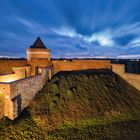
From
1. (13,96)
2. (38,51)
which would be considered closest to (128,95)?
(13,96)

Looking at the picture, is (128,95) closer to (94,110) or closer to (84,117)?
(94,110)

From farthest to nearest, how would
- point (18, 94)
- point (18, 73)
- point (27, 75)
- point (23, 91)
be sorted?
point (27, 75) → point (18, 73) → point (23, 91) → point (18, 94)

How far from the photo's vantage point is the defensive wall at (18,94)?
8.94 metres

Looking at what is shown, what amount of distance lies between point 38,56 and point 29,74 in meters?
3.94

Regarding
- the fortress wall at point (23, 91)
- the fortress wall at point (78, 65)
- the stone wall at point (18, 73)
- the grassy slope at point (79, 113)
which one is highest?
the fortress wall at point (78, 65)

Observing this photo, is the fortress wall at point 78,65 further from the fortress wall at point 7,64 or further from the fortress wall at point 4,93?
the fortress wall at point 4,93

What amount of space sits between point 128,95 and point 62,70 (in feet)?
28.7

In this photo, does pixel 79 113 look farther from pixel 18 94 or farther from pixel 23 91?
pixel 18 94

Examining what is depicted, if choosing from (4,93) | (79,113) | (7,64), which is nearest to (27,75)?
(7,64)

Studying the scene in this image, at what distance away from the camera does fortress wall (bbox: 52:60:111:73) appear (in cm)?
1931

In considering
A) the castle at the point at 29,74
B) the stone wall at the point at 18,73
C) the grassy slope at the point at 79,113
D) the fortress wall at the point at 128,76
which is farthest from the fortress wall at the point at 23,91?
the fortress wall at the point at 128,76

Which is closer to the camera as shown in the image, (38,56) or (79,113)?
(79,113)

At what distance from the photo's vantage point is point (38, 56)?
19.5 meters

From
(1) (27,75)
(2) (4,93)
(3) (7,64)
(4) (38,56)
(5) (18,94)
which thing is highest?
(4) (38,56)
